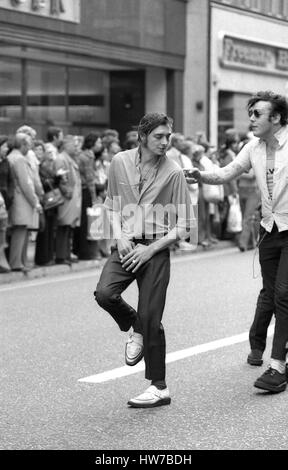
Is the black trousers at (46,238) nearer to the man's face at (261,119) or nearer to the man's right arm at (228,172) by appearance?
the man's right arm at (228,172)

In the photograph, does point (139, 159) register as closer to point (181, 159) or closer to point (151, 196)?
point (151, 196)

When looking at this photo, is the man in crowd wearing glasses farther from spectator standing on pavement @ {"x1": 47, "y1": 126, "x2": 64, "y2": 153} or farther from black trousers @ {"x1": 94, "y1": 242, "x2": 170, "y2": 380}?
spectator standing on pavement @ {"x1": 47, "y1": 126, "x2": 64, "y2": 153}

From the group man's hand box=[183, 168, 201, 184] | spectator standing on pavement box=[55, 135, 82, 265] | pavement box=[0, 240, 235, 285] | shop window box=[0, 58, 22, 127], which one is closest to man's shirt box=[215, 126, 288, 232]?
man's hand box=[183, 168, 201, 184]

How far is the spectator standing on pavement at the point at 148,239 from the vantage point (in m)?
6.80

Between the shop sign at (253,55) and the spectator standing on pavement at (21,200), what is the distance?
44.5ft

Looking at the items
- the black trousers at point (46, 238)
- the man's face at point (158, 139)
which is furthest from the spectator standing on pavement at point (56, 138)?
the man's face at point (158, 139)

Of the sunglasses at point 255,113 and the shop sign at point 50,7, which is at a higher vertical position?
the shop sign at point 50,7

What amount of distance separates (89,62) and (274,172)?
16383 millimetres

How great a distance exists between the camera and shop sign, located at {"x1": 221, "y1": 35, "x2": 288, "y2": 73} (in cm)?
2723

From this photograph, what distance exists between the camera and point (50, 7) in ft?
68.0

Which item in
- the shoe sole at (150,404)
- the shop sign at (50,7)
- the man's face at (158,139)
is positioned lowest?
the shoe sole at (150,404)

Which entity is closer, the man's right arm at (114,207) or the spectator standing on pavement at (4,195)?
the man's right arm at (114,207)

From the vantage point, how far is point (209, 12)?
85.6ft

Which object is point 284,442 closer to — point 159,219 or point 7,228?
point 159,219
